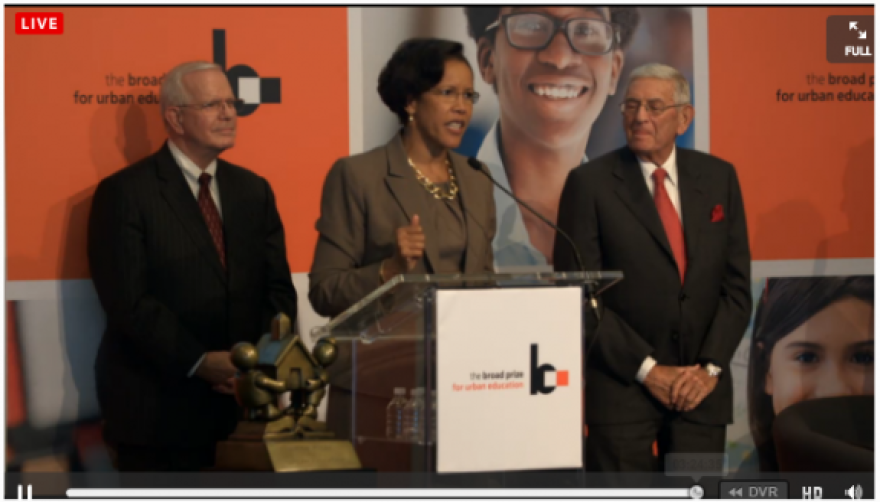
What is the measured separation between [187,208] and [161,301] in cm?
39

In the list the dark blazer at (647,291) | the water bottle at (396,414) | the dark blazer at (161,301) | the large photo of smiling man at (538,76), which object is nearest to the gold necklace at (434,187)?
the large photo of smiling man at (538,76)

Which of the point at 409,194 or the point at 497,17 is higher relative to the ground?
the point at 497,17

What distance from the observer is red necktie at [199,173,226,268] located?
4.79 metres

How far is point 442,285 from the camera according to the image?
318 centimetres

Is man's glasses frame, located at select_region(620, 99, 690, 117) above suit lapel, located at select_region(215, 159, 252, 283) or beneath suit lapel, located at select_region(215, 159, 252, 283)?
above

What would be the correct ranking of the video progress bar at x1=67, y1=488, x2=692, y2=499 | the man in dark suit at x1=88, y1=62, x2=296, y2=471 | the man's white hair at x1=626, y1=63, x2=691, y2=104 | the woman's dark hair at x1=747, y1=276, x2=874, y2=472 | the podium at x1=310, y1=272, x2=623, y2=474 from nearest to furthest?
the podium at x1=310, y1=272, x2=623, y2=474 → the video progress bar at x1=67, y1=488, x2=692, y2=499 → the man in dark suit at x1=88, y1=62, x2=296, y2=471 → the man's white hair at x1=626, y1=63, x2=691, y2=104 → the woman's dark hair at x1=747, y1=276, x2=874, y2=472

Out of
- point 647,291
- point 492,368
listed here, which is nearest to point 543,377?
point 492,368

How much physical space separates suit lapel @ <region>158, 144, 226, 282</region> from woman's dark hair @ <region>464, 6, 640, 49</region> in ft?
4.56

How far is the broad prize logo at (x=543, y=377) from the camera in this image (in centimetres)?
319

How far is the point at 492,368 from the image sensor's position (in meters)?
3.15

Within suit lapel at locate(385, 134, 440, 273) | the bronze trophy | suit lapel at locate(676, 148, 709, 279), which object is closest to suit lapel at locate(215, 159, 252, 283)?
suit lapel at locate(385, 134, 440, 273)

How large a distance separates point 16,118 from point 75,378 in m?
1.12

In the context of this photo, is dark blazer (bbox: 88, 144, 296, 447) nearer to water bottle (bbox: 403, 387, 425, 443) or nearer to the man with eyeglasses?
the man with eyeglasses

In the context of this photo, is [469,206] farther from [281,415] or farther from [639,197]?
[281,415]
